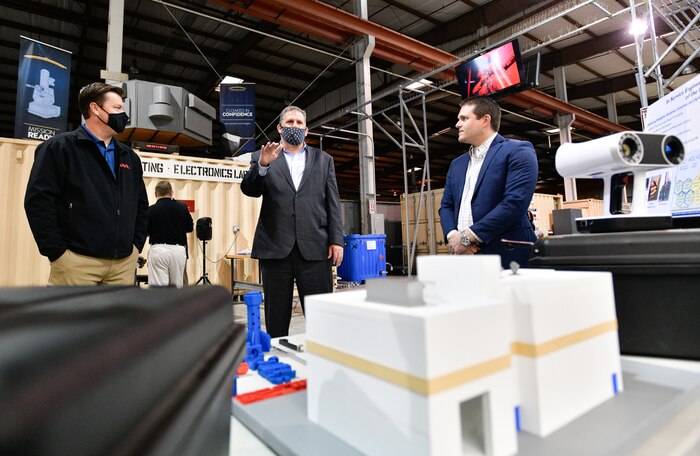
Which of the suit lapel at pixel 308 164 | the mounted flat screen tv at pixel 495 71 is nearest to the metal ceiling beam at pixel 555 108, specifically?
the mounted flat screen tv at pixel 495 71

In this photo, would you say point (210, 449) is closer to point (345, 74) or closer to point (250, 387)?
point (250, 387)

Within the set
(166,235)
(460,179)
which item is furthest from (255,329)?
(166,235)

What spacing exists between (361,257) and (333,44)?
3.88 meters

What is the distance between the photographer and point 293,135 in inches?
75.7

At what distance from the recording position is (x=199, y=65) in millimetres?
9375

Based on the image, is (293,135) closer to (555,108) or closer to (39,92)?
(39,92)

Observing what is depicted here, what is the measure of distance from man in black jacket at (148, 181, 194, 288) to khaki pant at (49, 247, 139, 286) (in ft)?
6.63

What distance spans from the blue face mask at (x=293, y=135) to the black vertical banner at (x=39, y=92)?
443 centimetres

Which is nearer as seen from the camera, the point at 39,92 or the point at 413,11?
the point at 39,92

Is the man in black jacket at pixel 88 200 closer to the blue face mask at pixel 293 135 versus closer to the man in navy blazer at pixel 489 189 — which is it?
the blue face mask at pixel 293 135

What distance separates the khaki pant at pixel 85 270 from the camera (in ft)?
5.81

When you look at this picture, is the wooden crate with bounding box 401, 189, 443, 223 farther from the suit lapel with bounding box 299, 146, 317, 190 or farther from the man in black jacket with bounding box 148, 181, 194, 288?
the suit lapel with bounding box 299, 146, 317, 190

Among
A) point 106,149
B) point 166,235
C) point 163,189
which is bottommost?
point 166,235

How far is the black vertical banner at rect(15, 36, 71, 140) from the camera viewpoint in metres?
4.66
